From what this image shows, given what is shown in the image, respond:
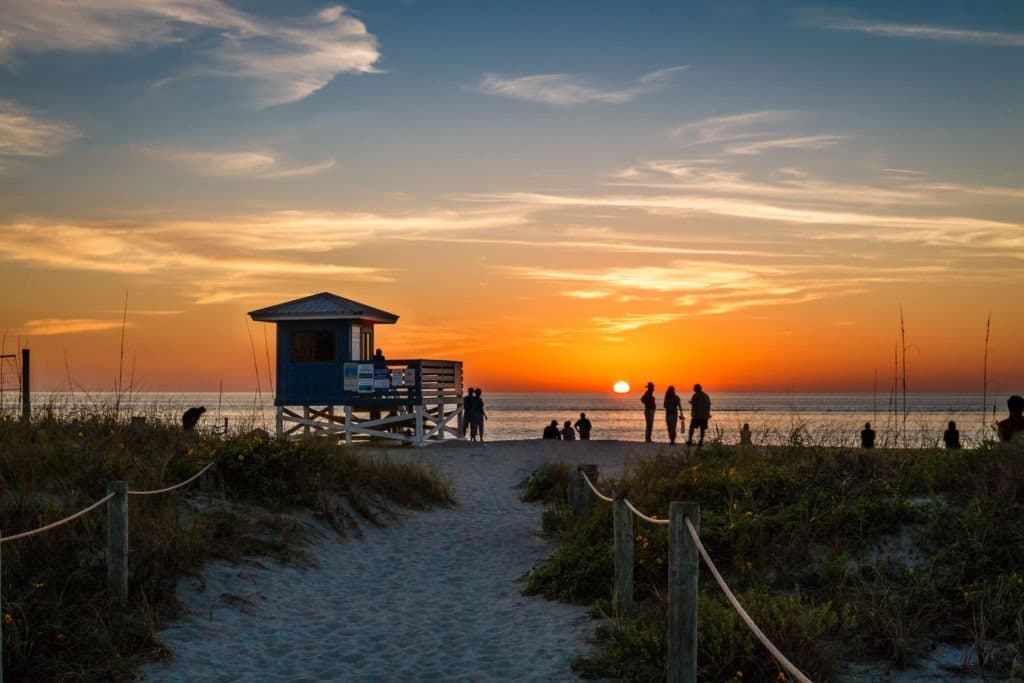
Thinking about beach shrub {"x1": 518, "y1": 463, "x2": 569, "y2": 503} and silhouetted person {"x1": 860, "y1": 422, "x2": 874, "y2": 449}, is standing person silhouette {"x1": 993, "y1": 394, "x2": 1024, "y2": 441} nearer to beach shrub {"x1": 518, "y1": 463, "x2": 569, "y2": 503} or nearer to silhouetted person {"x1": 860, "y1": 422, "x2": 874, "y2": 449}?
silhouetted person {"x1": 860, "y1": 422, "x2": 874, "y2": 449}

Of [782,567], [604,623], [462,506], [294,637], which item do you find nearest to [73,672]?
[294,637]

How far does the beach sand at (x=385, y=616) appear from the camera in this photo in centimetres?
827

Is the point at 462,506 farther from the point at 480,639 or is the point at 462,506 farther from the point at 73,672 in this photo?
the point at 73,672

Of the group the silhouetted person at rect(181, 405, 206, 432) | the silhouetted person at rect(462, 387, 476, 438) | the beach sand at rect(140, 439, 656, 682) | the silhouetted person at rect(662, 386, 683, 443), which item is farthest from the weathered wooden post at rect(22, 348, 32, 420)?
the silhouetted person at rect(662, 386, 683, 443)

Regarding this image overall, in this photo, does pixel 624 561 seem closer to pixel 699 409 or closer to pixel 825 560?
pixel 825 560

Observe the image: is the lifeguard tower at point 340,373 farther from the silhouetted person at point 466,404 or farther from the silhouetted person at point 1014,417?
the silhouetted person at point 1014,417

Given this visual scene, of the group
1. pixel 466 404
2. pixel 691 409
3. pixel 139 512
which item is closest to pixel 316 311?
pixel 466 404

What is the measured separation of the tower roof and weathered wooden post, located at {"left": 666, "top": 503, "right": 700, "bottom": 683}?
82.5ft

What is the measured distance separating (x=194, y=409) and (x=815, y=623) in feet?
57.1

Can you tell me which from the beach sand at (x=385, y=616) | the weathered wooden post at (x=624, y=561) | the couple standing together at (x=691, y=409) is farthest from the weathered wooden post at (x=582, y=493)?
the couple standing together at (x=691, y=409)

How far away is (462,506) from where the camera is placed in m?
18.3

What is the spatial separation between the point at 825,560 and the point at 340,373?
22818 mm

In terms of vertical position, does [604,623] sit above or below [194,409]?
below

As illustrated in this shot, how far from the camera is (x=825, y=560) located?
9.88 metres
